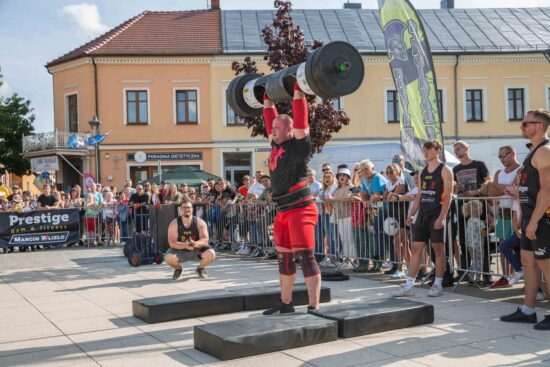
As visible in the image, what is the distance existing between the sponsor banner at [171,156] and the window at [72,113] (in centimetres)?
356

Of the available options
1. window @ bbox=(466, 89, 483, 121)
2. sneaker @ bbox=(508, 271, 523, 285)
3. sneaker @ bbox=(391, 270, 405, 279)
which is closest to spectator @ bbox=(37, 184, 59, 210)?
sneaker @ bbox=(391, 270, 405, 279)

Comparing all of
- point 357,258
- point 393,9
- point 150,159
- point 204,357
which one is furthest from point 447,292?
point 150,159

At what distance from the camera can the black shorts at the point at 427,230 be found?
7.38 metres

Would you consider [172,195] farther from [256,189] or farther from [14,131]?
[14,131]

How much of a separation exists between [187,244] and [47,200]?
877 centimetres

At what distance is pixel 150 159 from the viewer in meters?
30.6

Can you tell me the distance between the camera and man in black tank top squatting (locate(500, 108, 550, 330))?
553 centimetres

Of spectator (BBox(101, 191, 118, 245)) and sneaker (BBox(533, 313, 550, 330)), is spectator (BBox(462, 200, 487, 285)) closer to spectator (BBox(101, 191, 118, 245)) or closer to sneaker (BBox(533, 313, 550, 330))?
sneaker (BBox(533, 313, 550, 330))

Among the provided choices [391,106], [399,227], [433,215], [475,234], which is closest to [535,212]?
[433,215]

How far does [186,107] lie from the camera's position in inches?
1236

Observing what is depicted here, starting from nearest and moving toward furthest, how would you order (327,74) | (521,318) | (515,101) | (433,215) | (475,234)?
1. (327,74)
2. (521,318)
3. (433,215)
4. (475,234)
5. (515,101)

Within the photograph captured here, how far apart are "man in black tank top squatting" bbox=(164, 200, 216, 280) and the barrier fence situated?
227 cm

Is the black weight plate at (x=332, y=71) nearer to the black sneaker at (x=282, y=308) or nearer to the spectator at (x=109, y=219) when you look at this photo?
the black sneaker at (x=282, y=308)

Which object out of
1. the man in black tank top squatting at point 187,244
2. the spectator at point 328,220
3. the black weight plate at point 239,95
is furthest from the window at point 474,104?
the black weight plate at point 239,95
